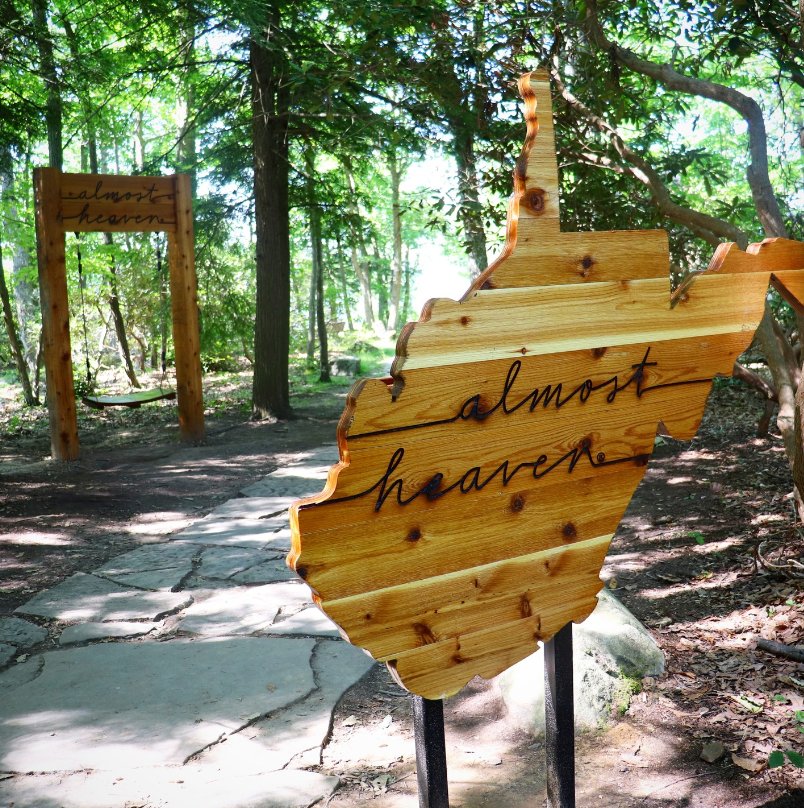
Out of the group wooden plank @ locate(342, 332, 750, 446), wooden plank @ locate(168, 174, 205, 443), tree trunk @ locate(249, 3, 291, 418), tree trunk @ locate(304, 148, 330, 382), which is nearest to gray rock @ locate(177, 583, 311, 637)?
wooden plank @ locate(342, 332, 750, 446)

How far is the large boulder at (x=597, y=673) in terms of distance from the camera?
Answer: 9.85 ft

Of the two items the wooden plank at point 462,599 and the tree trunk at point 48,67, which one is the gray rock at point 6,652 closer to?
the wooden plank at point 462,599

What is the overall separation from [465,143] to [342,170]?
4449 mm

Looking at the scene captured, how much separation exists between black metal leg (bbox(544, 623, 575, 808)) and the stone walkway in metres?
0.80

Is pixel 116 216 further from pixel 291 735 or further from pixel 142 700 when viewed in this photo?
pixel 291 735

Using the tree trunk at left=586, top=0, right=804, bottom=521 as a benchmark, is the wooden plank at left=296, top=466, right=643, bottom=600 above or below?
below

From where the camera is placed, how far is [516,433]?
187 centimetres

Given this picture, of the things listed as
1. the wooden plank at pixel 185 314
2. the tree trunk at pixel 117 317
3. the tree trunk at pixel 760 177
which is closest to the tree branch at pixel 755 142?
the tree trunk at pixel 760 177

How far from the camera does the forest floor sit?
2.65 meters

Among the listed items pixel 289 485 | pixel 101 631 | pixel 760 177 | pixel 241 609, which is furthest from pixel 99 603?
pixel 760 177

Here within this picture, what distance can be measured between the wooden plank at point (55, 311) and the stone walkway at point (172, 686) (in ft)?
10.2

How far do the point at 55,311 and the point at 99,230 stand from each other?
94cm

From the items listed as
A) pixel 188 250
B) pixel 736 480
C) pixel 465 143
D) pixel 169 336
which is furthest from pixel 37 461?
pixel 169 336

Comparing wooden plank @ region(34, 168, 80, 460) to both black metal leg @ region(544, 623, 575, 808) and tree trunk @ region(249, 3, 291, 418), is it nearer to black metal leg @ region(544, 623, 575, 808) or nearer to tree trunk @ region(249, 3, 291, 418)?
tree trunk @ region(249, 3, 291, 418)
